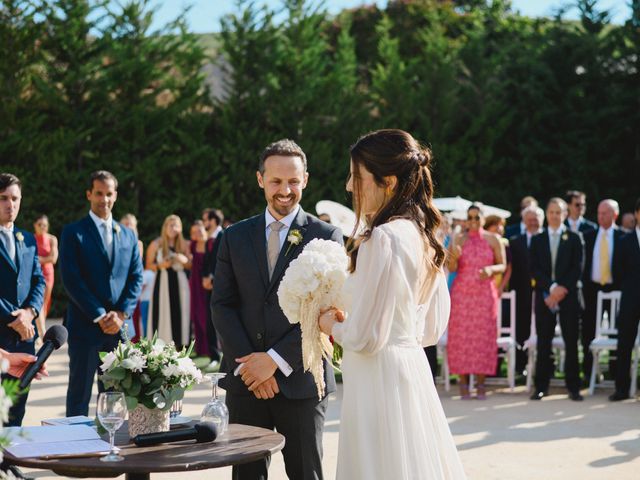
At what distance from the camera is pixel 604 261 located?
11492mm

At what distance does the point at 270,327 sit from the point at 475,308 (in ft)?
20.8

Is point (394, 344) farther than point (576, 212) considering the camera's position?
No

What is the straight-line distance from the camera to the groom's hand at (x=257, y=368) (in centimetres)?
449

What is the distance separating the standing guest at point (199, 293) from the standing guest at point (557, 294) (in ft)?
16.4

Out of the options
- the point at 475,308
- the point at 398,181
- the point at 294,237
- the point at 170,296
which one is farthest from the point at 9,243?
the point at 170,296

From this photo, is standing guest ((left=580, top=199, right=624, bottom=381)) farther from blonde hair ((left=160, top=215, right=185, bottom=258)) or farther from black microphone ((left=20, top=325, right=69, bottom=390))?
black microphone ((left=20, top=325, right=69, bottom=390))

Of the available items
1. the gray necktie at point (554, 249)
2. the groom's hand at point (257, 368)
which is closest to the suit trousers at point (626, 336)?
the gray necktie at point (554, 249)

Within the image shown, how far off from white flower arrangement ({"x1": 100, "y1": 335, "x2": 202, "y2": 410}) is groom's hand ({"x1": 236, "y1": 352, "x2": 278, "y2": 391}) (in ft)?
1.61

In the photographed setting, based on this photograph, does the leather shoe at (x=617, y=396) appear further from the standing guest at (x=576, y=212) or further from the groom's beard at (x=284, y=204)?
the groom's beard at (x=284, y=204)

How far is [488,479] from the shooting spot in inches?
259

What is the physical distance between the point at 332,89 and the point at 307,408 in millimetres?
18224

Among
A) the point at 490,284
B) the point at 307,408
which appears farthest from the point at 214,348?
the point at 307,408

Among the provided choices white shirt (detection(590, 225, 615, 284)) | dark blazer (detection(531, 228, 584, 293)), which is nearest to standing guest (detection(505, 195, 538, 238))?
white shirt (detection(590, 225, 615, 284))

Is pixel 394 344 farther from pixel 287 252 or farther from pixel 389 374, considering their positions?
pixel 287 252
